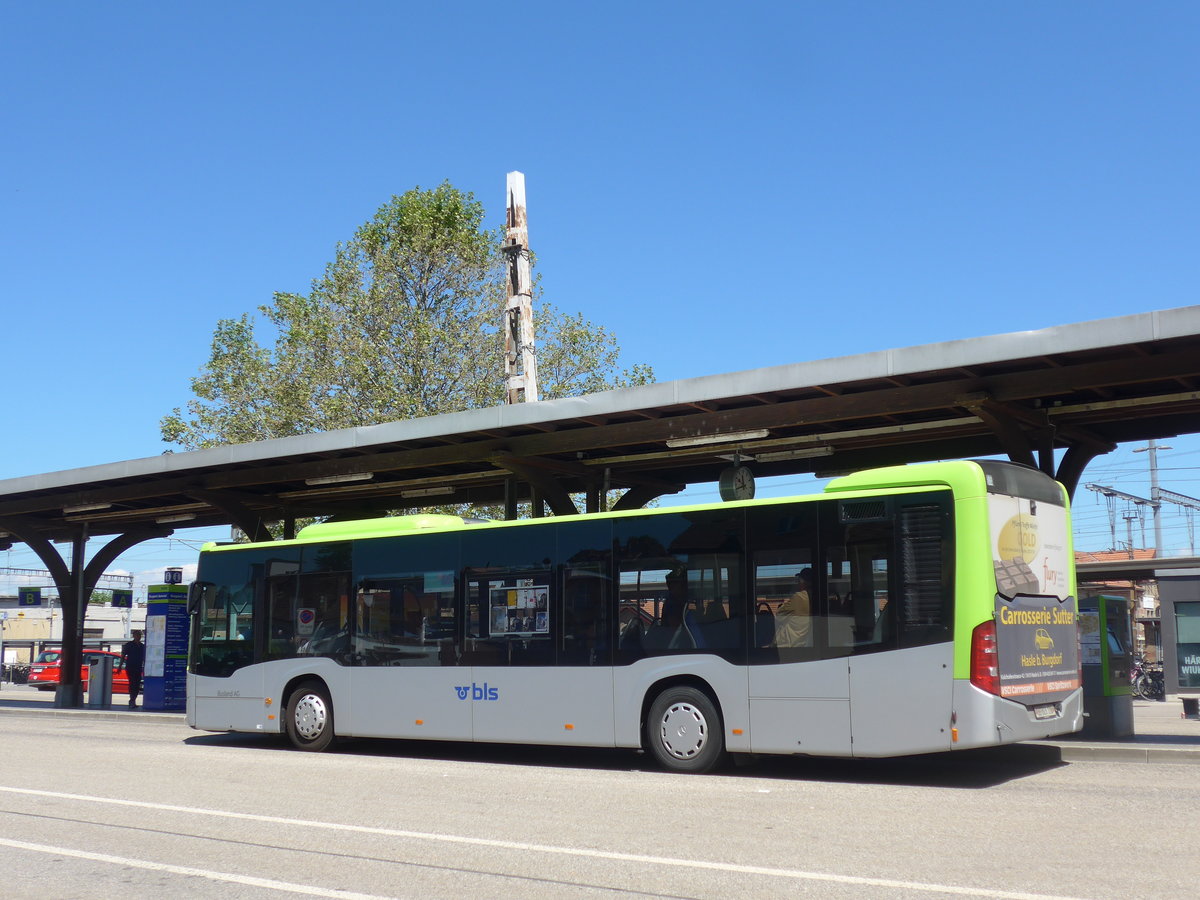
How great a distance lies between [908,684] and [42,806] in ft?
24.2

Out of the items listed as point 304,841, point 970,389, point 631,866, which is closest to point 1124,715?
point 970,389

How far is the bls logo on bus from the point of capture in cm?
1351

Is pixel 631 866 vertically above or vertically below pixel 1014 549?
below

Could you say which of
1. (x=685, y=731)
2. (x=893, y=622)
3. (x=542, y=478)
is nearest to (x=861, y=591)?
(x=893, y=622)

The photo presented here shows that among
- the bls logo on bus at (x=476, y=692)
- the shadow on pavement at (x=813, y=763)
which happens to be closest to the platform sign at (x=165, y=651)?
the shadow on pavement at (x=813, y=763)

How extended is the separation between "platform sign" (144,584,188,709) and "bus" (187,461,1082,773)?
9948 millimetres

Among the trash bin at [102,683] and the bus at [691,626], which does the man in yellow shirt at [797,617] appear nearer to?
the bus at [691,626]

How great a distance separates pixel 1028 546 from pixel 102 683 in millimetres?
22765

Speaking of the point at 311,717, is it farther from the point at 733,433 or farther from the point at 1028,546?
the point at 1028,546

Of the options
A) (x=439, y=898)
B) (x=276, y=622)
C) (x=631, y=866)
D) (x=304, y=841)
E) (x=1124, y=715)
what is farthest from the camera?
(x=276, y=622)

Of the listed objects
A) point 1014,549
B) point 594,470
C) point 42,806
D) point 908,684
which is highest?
point 594,470

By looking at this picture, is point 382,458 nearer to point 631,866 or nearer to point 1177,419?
point 1177,419

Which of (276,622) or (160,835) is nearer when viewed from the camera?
(160,835)

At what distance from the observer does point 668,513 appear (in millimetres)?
12359
